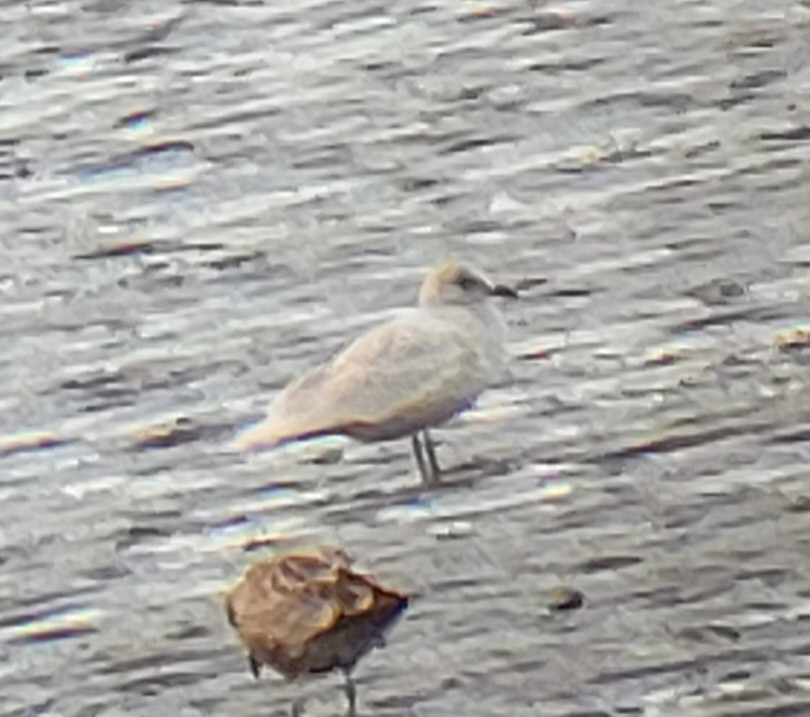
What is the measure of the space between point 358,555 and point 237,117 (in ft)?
2.71

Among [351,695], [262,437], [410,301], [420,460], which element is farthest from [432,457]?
[351,695]

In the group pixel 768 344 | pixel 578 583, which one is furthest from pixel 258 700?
pixel 768 344

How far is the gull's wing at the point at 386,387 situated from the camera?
2.38m

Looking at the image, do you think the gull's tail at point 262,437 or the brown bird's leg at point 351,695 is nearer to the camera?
the brown bird's leg at point 351,695

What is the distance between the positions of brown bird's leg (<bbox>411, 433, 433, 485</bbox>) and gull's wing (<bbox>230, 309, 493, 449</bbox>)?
1.5 inches

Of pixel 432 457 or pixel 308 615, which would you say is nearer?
pixel 308 615

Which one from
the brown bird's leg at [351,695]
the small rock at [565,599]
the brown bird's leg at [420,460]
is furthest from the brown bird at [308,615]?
the brown bird's leg at [420,460]

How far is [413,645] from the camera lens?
220cm

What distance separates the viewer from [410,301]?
266 cm

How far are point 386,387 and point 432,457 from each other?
86 millimetres

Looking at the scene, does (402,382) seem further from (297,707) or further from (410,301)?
(297,707)

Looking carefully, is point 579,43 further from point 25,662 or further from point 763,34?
point 25,662

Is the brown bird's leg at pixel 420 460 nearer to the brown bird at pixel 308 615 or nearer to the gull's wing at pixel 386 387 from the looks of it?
the gull's wing at pixel 386 387

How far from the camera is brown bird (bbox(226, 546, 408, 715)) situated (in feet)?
6.82
